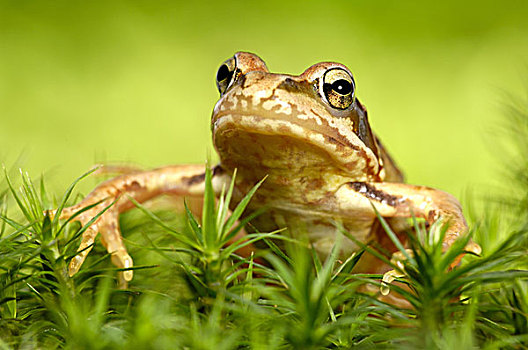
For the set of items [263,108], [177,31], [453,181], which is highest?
[177,31]

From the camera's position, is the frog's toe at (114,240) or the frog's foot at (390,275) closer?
the frog's foot at (390,275)

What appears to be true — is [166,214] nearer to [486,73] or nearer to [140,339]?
[140,339]

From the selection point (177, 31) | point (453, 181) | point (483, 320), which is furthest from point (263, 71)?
point (177, 31)

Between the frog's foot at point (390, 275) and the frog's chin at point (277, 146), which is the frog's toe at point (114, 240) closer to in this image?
the frog's chin at point (277, 146)

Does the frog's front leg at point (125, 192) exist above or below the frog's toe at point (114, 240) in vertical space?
above

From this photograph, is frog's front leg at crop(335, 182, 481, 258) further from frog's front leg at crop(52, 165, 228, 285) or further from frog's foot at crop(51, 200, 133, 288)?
frog's foot at crop(51, 200, 133, 288)

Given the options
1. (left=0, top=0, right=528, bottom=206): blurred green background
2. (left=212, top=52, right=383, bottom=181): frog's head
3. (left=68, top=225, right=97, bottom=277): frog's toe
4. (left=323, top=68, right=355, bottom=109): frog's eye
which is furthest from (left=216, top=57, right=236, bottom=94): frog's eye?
(left=0, top=0, right=528, bottom=206): blurred green background

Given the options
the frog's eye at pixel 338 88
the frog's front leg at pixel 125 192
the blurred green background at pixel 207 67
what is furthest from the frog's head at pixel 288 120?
the blurred green background at pixel 207 67
